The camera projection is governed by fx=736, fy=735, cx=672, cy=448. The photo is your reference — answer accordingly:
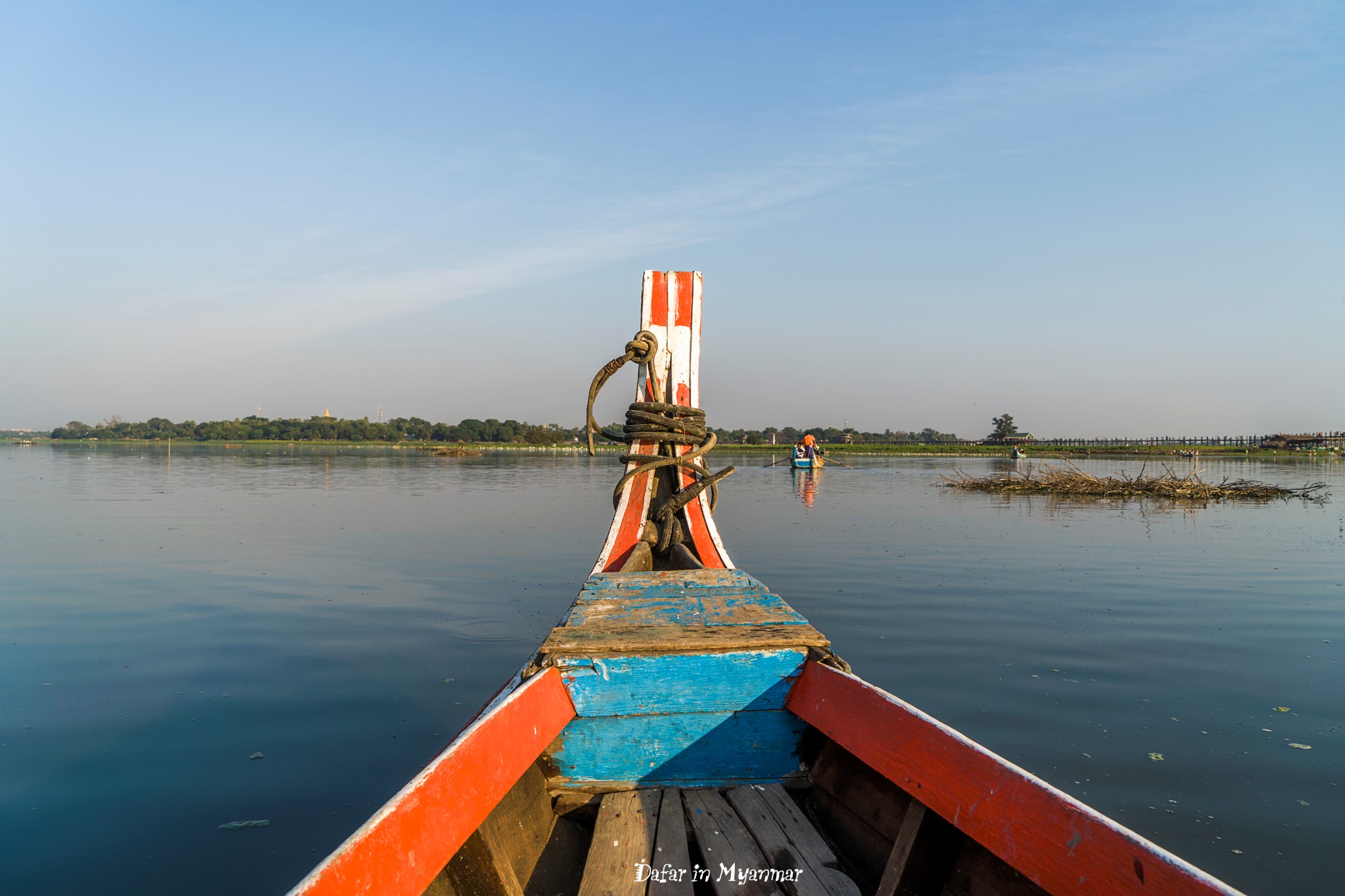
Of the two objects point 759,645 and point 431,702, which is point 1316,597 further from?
point 431,702

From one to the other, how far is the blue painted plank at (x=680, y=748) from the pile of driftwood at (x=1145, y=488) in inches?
786

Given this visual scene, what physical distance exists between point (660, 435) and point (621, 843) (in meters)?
2.97

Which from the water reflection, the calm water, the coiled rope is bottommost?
the calm water

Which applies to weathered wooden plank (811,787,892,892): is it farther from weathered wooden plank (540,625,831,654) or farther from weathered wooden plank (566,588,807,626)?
weathered wooden plank (566,588,807,626)

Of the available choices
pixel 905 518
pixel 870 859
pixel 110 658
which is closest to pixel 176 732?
pixel 110 658

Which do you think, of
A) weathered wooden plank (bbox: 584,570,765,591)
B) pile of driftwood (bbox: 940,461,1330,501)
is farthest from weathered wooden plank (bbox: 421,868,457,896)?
pile of driftwood (bbox: 940,461,1330,501)

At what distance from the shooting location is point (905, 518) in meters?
14.4

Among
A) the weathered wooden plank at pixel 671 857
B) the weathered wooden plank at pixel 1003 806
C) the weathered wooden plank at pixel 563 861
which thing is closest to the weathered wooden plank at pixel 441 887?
the weathered wooden plank at pixel 563 861

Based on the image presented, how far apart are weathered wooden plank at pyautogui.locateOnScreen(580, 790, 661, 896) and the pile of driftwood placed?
2036cm

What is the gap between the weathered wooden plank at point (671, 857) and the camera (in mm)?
1977

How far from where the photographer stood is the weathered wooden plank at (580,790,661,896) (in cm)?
198

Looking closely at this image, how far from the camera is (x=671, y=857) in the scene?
209cm

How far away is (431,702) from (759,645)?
282 cm

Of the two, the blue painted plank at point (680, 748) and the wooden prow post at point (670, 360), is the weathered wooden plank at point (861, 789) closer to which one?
the blue painted plank at point (680, 748)
